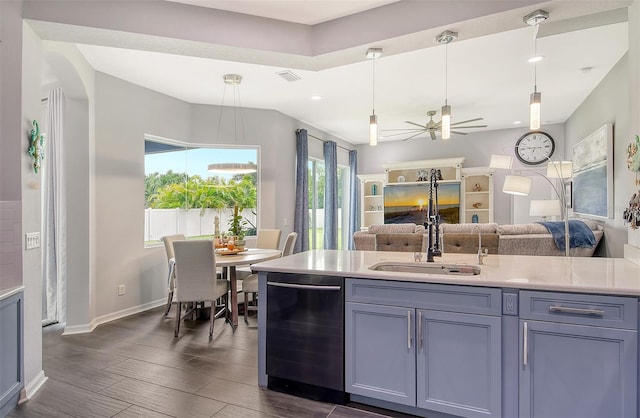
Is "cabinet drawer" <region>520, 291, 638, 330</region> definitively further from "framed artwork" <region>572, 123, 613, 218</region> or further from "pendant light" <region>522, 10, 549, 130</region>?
"framed artwork" <region>572, 123, 613, 218</region>

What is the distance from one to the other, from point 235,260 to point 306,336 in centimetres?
161

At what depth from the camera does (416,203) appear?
7410 mm

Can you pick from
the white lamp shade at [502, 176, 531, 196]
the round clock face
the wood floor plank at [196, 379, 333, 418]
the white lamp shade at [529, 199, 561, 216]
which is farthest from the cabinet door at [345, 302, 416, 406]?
the round clock face

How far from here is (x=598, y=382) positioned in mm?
1714

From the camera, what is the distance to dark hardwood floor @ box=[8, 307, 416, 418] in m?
2.23

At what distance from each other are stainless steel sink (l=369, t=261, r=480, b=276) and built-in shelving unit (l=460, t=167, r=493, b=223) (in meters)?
5.02

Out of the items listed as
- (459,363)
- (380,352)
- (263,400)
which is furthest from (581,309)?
(263,400)

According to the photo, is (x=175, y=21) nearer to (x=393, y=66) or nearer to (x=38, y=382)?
(x=393, y=66)

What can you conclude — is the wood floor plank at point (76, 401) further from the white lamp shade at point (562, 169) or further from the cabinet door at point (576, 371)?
the white lamp shade at point (562, 169)

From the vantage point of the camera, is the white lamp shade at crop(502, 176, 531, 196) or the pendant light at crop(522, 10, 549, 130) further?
the white lamp shade at crop(502, 176, 531, 196)

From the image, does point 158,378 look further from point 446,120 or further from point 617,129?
point 617,129

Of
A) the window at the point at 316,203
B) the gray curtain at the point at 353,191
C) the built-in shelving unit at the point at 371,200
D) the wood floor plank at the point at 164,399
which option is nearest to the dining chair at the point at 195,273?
the wood floor plank at the point at 164,399

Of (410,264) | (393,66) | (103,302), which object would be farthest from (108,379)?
(393,66)

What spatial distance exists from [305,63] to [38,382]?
10.6 ft
